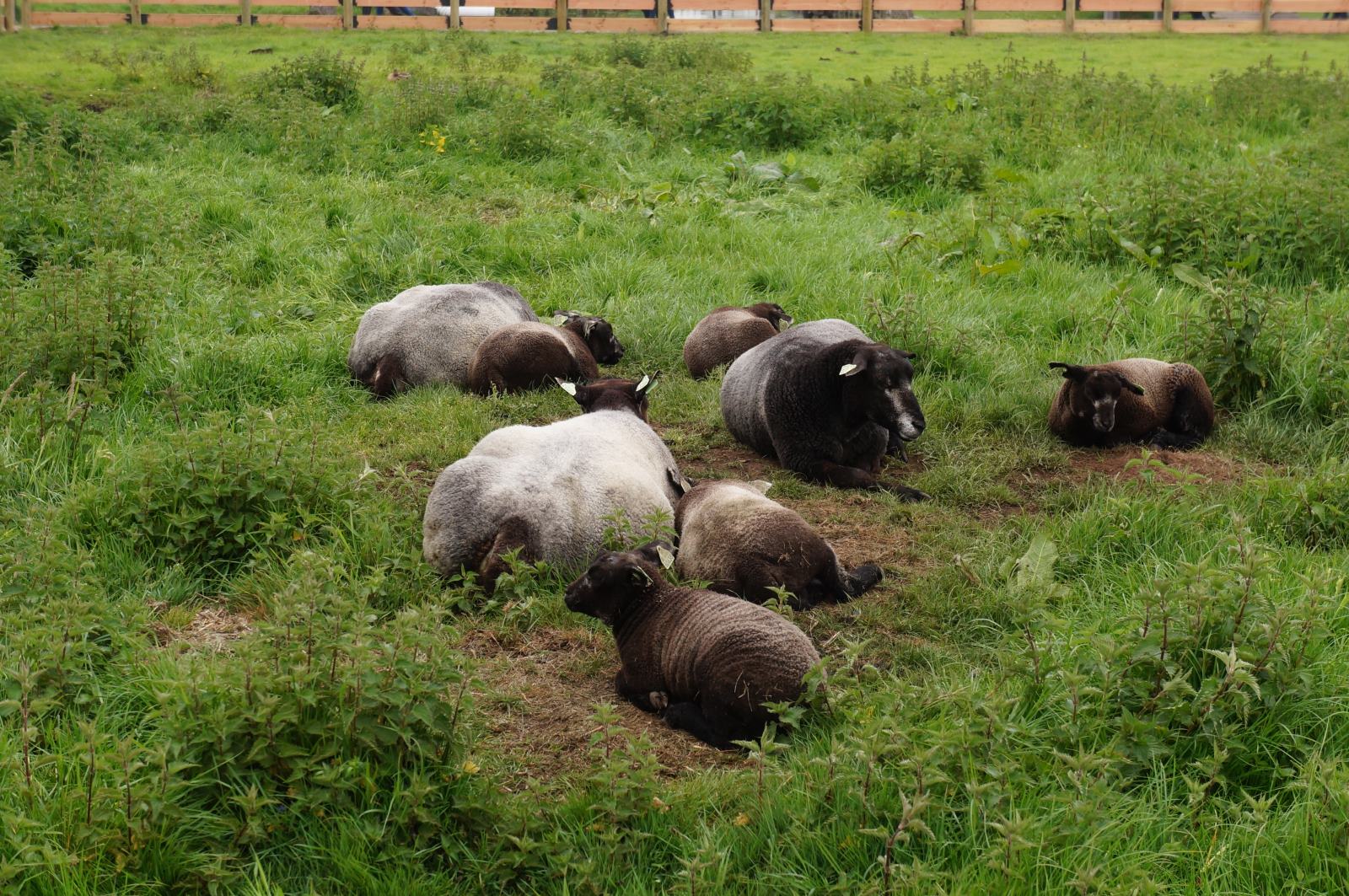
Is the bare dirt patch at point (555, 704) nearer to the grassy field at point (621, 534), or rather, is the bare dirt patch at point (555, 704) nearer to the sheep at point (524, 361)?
the grassy field at point (621, 534)

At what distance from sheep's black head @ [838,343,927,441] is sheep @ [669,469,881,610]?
1490 mm

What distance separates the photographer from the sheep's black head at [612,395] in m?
7.28

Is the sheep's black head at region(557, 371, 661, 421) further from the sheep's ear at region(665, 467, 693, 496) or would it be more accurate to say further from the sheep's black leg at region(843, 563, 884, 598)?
the sheep's black leg at region(843, 563, 884, 598)

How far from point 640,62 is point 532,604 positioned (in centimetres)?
1777

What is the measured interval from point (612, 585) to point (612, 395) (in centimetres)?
243

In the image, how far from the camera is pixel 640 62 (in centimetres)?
2161

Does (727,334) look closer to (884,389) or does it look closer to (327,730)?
(884,389)

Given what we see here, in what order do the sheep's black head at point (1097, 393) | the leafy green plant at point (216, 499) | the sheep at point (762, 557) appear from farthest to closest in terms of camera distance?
the sheep's black head at point (1097, 393)
the leafy green plant at point (216, 499)
the sheep at point (762, 557)

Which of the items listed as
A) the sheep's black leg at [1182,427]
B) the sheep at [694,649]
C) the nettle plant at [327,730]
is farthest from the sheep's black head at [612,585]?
the sheep's black leg at [1182,427]

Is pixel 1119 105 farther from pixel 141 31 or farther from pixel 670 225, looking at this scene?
pixel 141 31

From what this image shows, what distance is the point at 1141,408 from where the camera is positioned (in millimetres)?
7832

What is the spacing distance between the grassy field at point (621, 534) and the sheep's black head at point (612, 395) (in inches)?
26.1

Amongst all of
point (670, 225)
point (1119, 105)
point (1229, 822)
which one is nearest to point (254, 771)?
point (1229, 822)

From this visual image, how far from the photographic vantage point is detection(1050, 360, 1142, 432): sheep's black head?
25.0 ft
